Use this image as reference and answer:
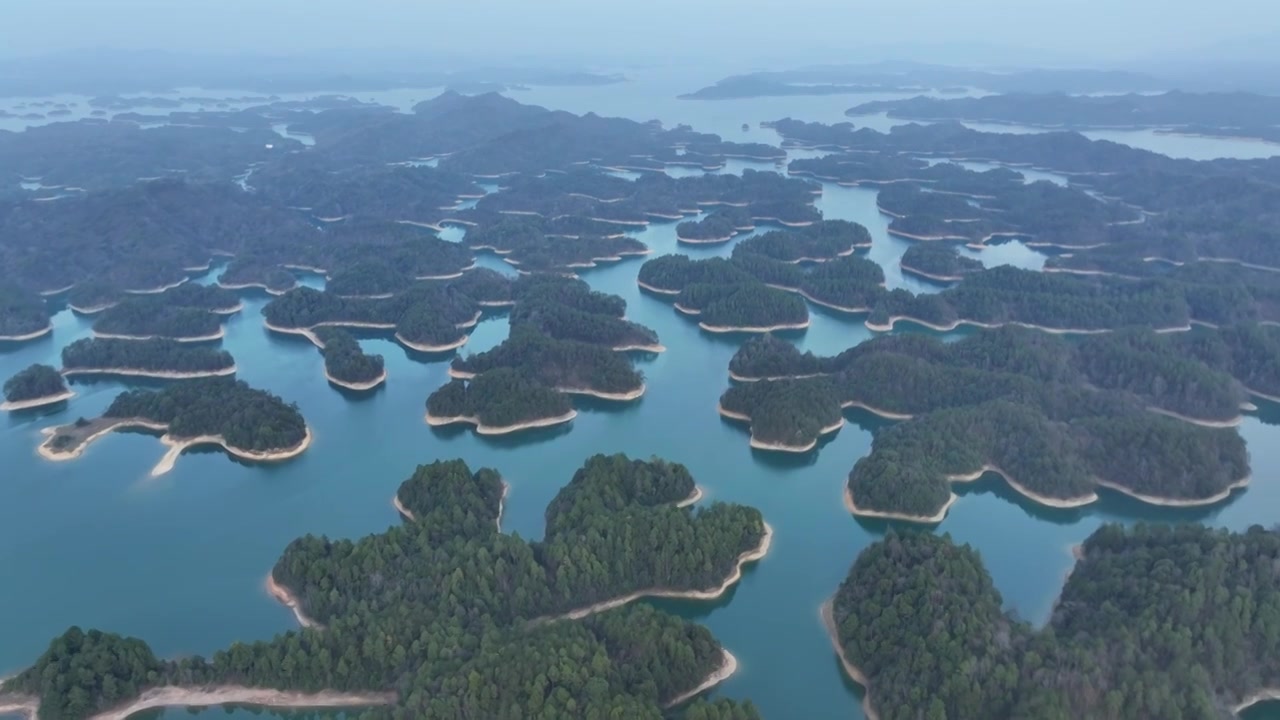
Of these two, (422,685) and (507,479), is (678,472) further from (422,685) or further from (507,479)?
(422,685)

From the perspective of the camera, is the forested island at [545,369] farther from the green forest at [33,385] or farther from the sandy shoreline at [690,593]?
the green forest at [33,385]

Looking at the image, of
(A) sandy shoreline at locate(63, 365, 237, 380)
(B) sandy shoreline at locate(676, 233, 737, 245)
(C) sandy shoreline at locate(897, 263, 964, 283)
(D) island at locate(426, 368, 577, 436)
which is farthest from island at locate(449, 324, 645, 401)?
(B) sandy shoreline at locate(676, 233, 737, 245)

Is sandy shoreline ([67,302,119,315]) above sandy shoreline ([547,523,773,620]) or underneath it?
underneath

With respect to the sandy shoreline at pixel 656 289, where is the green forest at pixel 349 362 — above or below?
above

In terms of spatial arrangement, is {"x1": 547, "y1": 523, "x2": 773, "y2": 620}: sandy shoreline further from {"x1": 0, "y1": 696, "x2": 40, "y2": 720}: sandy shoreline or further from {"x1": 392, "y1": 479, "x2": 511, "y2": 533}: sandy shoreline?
{"x1": 0, "y1": 696, "x2": 40, "y2": 720}: sandy shoreline

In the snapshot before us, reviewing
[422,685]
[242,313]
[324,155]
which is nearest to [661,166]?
[324,155]

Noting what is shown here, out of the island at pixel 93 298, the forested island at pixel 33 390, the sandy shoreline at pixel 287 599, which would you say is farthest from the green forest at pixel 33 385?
the sandy shoreline at pixel 287 599
